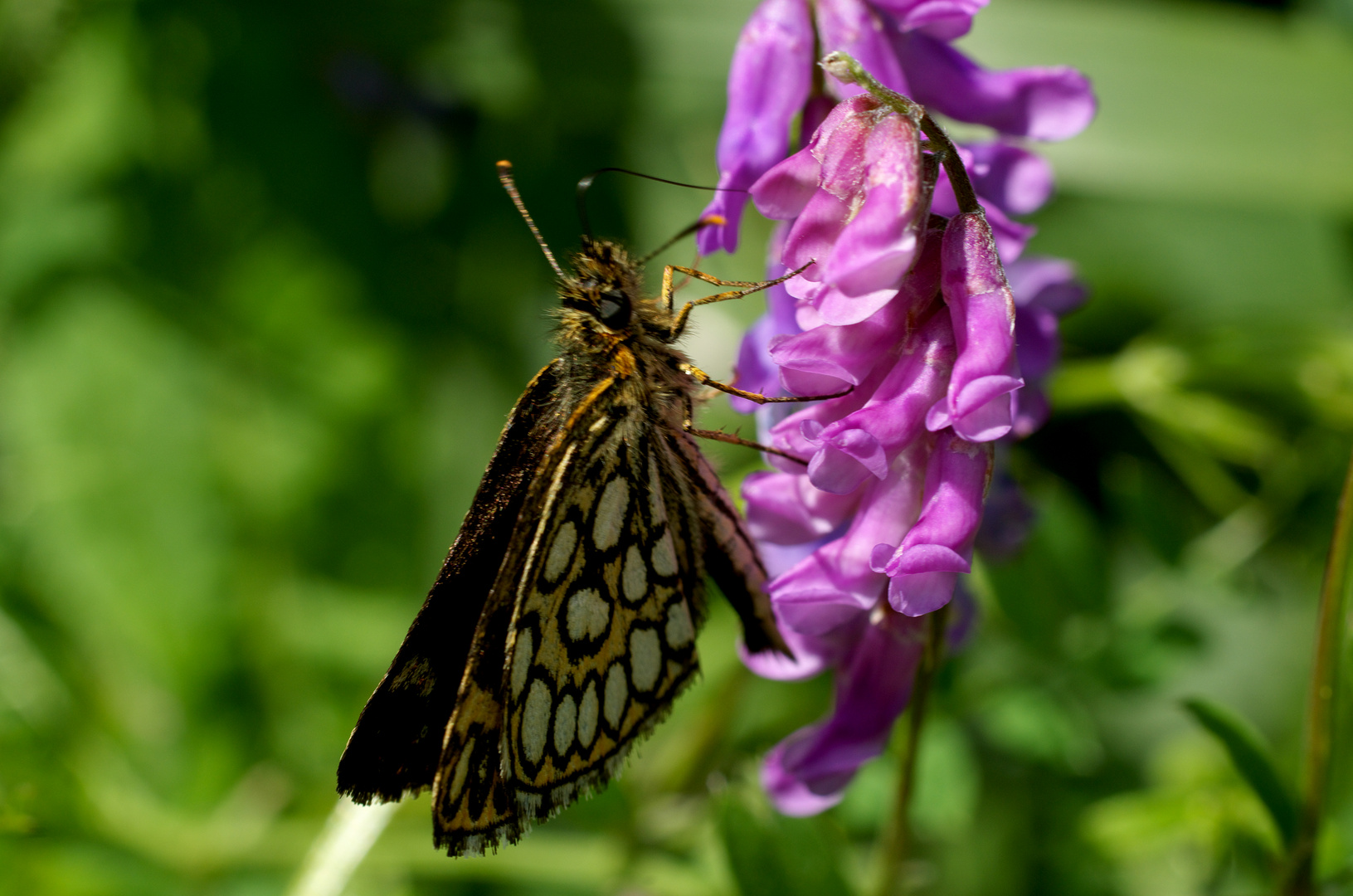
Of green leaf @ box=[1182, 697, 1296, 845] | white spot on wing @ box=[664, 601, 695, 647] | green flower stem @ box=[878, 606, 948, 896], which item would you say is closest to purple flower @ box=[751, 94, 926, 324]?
green flower stem @ box=[878, 606, 948, 896]

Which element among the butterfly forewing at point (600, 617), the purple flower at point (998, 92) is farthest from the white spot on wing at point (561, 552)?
the purple flower at point (998, 92)

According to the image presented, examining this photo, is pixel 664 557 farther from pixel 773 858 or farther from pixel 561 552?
pixel 773 858

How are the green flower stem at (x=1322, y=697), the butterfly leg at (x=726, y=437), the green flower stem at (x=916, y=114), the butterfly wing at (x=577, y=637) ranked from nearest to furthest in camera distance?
the green flower stem at (x=916, y=114) → the green flower stem at (x=1322, y=697) → the butterfly leg at (x=726, y=437) → the butterfly wing at (x=577, y=637)

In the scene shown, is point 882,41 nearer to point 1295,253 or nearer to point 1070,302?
point 1070,302

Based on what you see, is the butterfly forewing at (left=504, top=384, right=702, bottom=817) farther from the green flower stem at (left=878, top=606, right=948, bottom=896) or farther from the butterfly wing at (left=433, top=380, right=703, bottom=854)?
the green flower stem at (left=878, top=606, right=948, bottom=896)

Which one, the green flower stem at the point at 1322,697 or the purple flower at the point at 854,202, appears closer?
the purple flower at the point at 854,202

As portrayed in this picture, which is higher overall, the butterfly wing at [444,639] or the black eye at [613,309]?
the black eye at [613,309]

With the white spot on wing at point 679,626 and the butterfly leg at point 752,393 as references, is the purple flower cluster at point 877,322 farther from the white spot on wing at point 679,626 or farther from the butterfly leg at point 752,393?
the white spot on wing at point 679,626

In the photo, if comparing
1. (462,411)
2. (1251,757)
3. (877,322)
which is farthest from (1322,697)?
(462,411)
